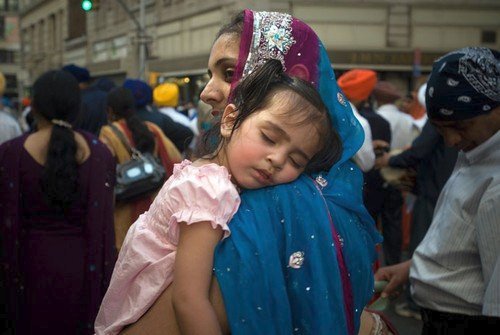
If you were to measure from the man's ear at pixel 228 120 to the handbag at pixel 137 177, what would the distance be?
127 inches

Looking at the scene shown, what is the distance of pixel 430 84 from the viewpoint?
2691 millimetres

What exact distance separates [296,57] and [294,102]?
0.30 m

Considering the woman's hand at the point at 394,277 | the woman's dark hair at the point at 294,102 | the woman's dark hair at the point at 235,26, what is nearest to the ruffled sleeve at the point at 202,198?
the woman's dark hair at the point at 294,102

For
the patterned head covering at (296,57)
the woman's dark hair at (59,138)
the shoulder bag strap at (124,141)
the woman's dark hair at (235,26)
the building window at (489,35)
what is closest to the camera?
the patterned head covering at (296,57)

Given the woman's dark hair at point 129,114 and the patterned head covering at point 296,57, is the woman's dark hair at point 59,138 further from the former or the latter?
the patterned head covering at point 296,57

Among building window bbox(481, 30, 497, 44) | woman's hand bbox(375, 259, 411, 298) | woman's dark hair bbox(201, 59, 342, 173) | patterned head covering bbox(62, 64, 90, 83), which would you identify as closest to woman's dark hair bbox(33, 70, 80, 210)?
woman's hand bbox(375, 259, 411, 298)

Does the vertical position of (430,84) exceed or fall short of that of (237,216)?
it exceeds it

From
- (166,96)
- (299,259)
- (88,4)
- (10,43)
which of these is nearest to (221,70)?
(299,259)

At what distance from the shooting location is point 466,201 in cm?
258

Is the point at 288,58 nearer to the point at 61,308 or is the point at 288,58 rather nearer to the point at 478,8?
the point at 61,308

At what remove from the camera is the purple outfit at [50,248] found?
3.73 m

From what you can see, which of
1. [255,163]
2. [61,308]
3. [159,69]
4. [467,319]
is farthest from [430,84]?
[159,69]

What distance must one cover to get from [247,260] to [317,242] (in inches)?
6.9

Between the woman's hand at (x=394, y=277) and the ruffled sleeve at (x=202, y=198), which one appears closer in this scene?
the ruffled sleeve at (x=202, y=198)
